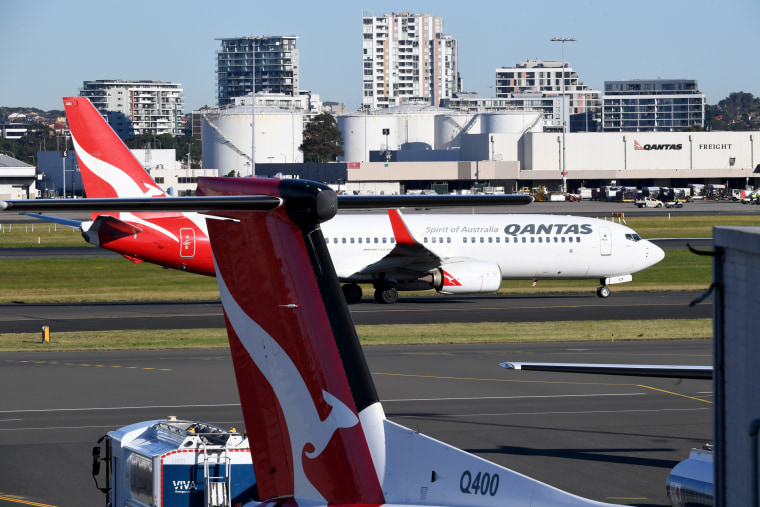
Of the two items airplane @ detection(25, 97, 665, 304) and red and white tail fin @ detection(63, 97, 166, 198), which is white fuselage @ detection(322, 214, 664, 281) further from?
red and white tail fin @ detection(63, 97, 166, 198)

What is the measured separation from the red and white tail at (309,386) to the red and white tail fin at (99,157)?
1081 inches

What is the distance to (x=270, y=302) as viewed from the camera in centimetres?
846

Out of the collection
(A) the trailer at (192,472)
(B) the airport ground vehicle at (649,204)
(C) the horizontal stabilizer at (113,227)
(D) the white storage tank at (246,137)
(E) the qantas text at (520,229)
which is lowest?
(A) the trailer at (192,472)

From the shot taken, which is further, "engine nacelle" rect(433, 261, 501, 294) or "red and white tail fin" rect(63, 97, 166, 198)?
"engine nacelle" rect(433, 261, 501, 294)

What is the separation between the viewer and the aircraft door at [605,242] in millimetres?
43250

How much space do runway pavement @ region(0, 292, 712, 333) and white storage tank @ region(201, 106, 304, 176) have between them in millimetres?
122426

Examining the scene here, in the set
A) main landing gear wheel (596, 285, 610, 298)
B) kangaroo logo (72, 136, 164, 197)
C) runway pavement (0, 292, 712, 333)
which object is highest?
kangaroo logo (72, 136, 164, 197)

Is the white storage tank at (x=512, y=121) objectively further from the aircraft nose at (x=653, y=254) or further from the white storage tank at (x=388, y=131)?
the aircraft nose at (x=653, y=254)

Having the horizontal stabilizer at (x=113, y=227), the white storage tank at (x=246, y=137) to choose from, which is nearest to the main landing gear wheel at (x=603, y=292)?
the horizontal stabilizer at (x=113, y=227)

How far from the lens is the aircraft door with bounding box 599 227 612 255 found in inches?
1703

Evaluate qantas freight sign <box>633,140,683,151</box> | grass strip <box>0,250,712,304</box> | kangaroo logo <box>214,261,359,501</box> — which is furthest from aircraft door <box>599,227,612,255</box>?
qantas freight sign <box>633,140,683,151</box>

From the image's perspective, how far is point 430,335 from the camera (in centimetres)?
3416

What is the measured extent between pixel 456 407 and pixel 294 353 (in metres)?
15.4

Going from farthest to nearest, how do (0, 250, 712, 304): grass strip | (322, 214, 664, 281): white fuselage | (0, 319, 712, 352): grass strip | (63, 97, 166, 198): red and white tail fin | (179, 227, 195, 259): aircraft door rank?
(0, 250, 712, 304): grass strip → (322, 214, 664, 281): white fuselage → (179, 227, 195, 259): aircraft door → (63, 97, 166, 198): red and white tail fin → (0, 319, 712, 352): grass strip
